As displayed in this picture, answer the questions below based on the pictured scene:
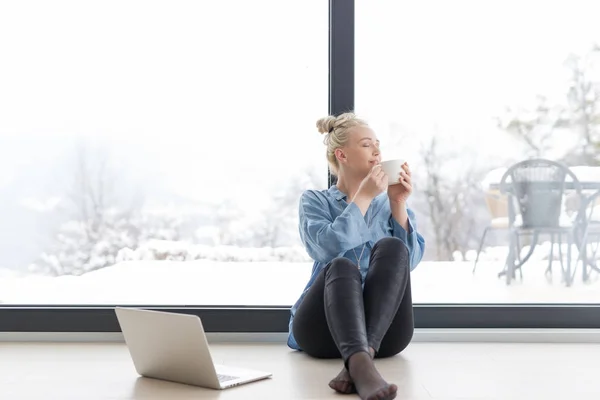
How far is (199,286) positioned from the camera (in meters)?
3.22

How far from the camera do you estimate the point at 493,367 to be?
2561 mm

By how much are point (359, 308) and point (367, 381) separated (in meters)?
0.27

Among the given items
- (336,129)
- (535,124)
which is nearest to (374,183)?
(336,129)

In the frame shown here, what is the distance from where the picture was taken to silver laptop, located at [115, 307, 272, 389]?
84.4 inches

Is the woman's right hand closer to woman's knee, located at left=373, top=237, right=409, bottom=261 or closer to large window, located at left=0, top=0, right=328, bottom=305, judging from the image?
woman's knee, located at left=373, top=237, right=409, bottom=261

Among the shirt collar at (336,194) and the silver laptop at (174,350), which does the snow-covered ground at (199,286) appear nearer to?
the shirt collar at (336,194)

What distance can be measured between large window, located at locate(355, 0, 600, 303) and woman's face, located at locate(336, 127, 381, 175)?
0.39 m

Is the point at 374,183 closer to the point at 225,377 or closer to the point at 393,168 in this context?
the point at 393,168

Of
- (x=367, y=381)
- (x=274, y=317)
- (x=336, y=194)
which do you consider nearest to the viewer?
(x=367, y=381)

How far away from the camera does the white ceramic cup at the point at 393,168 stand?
101 inches

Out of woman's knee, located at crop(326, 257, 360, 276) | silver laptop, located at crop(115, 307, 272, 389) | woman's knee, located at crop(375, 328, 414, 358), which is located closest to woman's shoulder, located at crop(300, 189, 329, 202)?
woman's knee, located at crop(326, 257, 360, 276)

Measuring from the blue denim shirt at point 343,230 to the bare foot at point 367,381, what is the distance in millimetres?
539

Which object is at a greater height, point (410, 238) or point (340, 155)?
point (340, 155)

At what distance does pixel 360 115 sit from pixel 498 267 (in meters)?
0.79
